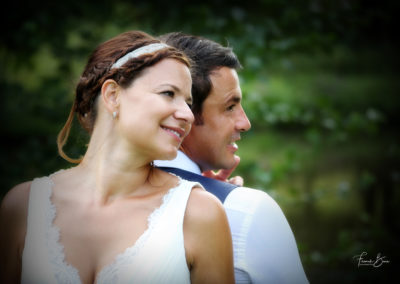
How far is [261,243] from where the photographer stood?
1732 millimetres

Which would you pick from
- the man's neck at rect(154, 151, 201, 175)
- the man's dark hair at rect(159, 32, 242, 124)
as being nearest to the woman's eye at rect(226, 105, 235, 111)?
the man's dark hair at rect(159, 32, 242, 124)

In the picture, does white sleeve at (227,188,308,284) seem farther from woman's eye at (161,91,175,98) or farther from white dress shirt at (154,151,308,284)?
woman's eye at (161,91,175,98)

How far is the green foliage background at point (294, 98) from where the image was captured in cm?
407

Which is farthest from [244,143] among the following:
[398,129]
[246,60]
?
[398,129]

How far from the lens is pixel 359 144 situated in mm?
4867

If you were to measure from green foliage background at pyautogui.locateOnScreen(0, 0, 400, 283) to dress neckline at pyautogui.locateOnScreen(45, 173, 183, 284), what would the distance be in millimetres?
2046

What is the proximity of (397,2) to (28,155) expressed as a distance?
3933 millimetres

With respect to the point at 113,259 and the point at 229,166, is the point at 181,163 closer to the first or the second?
the point at 229,166

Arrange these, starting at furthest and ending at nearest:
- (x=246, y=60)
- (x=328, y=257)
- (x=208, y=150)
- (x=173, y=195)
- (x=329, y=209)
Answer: (x=329, y=209)
(x=328, y=257)
(x=246, y=60)
(x=208, y=150)
(x=173, y=195)

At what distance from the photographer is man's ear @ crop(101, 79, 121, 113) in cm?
170

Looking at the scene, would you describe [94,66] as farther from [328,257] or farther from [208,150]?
[328,257]

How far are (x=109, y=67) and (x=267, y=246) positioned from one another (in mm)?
904

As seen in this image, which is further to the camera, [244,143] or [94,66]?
[244,143]

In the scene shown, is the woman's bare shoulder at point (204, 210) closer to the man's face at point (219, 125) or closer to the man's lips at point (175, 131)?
the man's lips at point (175, 131)
